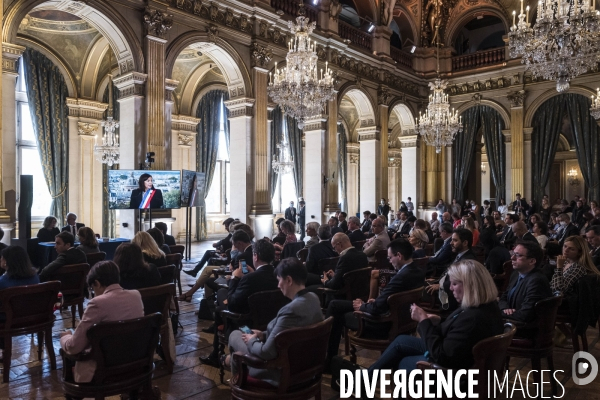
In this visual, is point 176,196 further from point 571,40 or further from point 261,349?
point 571,40

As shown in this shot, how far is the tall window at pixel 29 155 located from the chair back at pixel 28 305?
9.08 meters

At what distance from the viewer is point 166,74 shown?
8.92 m

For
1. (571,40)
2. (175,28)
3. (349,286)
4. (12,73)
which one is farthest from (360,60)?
(349,286)

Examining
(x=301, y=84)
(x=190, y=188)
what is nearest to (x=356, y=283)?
(x=301, y=84)

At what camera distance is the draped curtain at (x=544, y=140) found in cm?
1423

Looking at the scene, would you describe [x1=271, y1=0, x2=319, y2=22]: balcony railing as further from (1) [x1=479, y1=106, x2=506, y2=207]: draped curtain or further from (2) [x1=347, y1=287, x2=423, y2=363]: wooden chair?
(2) [x1=347, y1=287, x2=423, y2=363]: wooden chair

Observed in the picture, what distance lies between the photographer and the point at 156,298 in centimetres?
334

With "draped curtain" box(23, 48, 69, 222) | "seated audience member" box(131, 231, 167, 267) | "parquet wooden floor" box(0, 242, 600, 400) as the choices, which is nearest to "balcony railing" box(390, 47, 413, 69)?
"draped curtain" box(23, 48, 69, 222)

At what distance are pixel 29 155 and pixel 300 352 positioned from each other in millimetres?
11494

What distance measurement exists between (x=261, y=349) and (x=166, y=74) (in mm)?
7688

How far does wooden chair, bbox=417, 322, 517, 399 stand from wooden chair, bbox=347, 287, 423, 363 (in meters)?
0.91

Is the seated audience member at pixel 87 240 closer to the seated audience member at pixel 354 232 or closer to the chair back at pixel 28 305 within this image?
the chair back at pixel 28 305

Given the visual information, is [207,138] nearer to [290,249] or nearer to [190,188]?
[190,188]

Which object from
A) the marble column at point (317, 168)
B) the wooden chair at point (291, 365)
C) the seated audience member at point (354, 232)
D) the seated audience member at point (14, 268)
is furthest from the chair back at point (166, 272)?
the marble column at point (317, 168)
